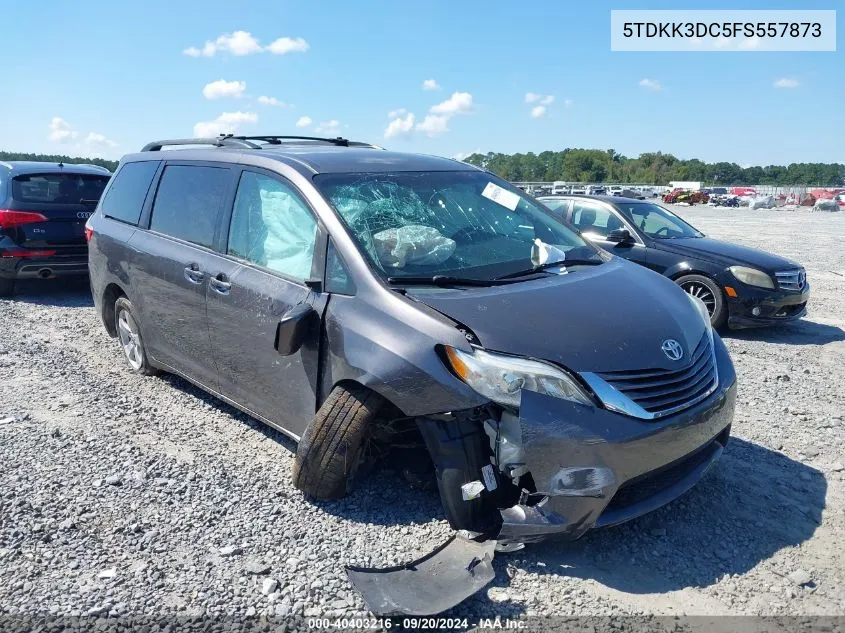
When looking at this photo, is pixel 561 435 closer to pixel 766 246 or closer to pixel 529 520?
pixel 529 520

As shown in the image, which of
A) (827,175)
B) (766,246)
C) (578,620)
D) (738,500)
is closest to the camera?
(578,620)

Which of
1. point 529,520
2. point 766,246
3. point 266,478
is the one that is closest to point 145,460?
point 266,478

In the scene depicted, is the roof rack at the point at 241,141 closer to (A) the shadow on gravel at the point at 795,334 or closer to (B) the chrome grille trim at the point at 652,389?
(B) the chrome grille trim at the point at 652,389

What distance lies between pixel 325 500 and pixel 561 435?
1405 mm

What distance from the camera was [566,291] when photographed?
335 centimetres

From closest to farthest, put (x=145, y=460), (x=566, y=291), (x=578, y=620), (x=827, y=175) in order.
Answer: (x=578, y=620)
(x=566, y=291)
(x=145, y=460)
(x=827, y=175)

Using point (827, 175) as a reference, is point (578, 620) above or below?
below

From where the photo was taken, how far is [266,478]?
3.79 m

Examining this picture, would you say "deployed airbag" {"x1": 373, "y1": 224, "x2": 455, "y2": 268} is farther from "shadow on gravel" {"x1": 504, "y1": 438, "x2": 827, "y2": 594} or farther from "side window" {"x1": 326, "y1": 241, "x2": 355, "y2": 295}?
"shadow on gravel" {"x1": 504, "y1": 438, "x2": 827, "y2": 594}

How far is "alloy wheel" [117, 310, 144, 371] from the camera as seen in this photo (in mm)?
5332

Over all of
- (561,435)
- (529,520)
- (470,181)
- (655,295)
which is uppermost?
(470,181)

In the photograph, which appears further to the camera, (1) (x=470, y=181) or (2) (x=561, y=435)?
(1) (x=470, y=181)

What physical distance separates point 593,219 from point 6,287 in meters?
7.47

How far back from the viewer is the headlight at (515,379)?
2.78m
